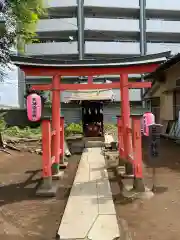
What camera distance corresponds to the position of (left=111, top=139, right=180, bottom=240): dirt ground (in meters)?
4.93

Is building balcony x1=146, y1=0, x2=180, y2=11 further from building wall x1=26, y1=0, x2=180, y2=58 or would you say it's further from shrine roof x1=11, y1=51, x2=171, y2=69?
shrine roof x1=11, y1=51, x2=171, y2=69

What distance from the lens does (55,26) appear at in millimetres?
37438

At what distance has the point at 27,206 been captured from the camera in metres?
6.60

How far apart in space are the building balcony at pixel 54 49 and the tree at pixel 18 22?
899 inches

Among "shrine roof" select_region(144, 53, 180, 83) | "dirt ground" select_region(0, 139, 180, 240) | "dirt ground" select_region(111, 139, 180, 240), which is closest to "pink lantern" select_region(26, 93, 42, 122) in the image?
"dirt ground" select_region(0, 139, 180, 240)

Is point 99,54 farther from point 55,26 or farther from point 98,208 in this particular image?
point 98,208

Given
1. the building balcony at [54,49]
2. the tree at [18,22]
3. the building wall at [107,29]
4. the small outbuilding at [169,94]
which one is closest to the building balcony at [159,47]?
the building wall at [107,29]

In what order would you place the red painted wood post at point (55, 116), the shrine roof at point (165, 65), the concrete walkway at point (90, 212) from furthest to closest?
the shrine roof at point (165, 65), the red painted wood post at point (55, 116), the concrete walkway at point (90, 212)

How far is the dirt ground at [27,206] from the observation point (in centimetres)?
510

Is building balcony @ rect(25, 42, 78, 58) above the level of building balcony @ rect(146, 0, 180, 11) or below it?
below

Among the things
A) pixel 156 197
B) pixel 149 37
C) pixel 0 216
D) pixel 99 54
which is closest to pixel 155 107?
pixel 99 54

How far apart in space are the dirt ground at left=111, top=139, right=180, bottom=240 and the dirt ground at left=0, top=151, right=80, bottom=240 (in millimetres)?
1259

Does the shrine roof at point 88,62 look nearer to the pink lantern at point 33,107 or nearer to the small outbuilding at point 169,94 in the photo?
the pink lantern at point 33,107

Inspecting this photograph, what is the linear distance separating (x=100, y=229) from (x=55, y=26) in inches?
1387
